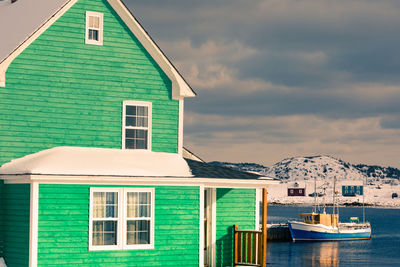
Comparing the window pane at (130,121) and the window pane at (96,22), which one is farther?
the window pane at (130,121)

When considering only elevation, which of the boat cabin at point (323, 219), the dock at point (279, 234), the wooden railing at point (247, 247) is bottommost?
the dock at point (279, 234)

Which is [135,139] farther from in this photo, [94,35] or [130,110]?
[94,35]

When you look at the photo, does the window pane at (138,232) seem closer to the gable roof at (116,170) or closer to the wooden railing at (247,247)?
the gable roof at (116,170)

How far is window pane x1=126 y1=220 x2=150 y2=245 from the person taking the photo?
21.3m

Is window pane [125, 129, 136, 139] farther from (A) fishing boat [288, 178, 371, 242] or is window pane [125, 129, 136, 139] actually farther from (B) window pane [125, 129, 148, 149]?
(A) fishing boat [288, 178, 371, 242]

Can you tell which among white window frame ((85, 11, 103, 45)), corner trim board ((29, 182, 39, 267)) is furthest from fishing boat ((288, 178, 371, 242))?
corner trim board ((29, 182, 39, 267))

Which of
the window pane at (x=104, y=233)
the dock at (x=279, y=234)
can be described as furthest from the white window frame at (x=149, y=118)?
the dock at (x=279, y=234)

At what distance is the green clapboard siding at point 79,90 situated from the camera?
21.6 meters

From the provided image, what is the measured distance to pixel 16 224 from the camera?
20.4 meters

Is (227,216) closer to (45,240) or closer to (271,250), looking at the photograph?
(45,240)

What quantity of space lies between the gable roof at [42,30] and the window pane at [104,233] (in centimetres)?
547

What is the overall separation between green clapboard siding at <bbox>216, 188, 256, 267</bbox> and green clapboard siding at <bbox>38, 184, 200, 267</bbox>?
2.45 m

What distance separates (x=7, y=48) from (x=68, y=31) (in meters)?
2.09

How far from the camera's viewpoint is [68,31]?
22.6 m
